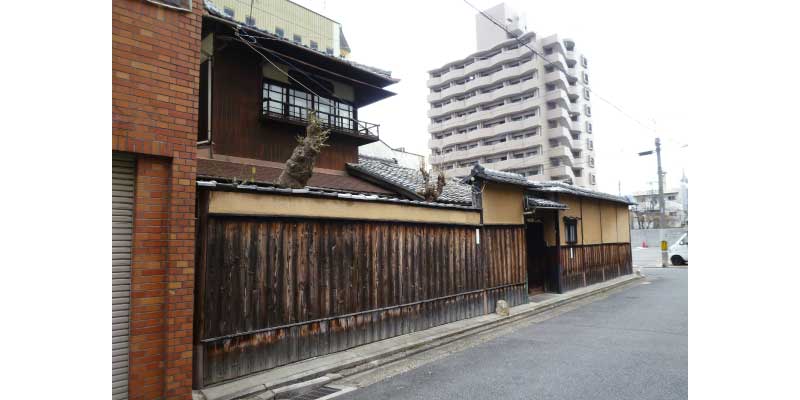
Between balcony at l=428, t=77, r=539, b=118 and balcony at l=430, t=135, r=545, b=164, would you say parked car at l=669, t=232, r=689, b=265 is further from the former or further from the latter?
balcony at l=428, t=77, r=539, b=118

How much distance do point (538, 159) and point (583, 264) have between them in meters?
36.4

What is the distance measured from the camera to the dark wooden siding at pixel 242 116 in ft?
38.1

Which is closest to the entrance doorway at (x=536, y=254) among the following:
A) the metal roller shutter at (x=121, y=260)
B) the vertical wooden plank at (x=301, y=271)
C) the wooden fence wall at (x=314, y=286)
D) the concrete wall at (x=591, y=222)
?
the concrete wall at (x=591, y=222)

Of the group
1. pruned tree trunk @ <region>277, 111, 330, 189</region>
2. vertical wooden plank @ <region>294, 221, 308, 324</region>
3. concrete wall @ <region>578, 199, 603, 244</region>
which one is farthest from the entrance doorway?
vertical wooden plank @ <region>294, 221, 308, 324</region>

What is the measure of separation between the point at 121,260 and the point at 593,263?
17.5 m

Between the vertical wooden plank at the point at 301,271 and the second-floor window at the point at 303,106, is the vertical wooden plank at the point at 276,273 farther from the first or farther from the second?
the second-floor window at the point at 303,106

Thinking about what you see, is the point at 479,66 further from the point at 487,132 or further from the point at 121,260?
the point at 121,260

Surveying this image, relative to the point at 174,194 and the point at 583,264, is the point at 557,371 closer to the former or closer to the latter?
the point at 174,194

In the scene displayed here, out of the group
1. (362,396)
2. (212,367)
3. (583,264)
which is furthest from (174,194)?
(583,264)

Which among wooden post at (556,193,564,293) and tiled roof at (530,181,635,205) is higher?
tiled roof at (530,181,635,205)

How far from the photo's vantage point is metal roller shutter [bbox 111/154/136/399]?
470 cm

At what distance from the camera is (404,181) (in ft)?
45.2

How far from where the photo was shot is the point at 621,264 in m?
20.6

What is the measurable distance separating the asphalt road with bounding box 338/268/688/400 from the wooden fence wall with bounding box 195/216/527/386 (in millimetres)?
1469
